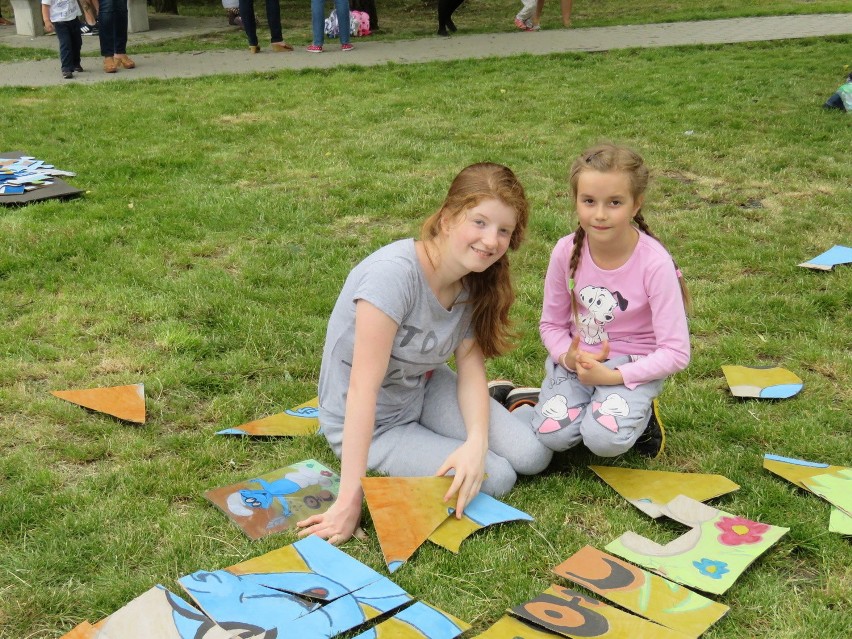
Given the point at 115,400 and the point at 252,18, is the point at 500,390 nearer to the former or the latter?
the point at 115,400

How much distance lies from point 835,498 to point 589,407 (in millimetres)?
740

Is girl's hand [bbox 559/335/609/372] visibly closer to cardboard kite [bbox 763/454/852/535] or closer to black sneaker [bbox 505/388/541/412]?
black sneaker [bbox 505/388/541/412]

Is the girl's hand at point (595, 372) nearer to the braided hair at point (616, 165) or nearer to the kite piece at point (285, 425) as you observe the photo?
the braided hair at point (616, 165)

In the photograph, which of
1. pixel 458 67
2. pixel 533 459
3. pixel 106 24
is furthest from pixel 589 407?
pixel 106 24

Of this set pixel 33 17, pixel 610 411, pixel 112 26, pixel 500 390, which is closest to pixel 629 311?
pixel 610 411

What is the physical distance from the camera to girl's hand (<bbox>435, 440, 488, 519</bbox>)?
8.14 feet

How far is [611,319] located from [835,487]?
817mm

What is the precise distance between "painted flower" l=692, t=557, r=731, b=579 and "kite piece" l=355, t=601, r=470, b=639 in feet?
2.06

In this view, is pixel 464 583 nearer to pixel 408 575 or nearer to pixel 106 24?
pixel 408 575

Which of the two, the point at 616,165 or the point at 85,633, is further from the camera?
the point at 616,165

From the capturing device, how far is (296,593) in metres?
2.11

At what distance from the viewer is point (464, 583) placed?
223 centimetres

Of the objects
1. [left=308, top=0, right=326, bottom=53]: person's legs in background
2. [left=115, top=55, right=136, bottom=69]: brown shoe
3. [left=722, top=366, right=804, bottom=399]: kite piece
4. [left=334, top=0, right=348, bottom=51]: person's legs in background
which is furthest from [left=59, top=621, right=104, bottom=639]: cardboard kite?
[left=334, top=0, right=348, bottom=51]: person's legs in background

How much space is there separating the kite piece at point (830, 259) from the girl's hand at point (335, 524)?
9.62 ft
